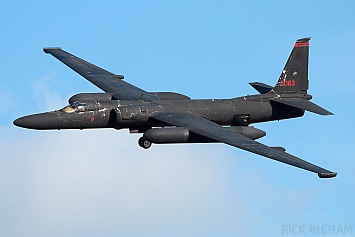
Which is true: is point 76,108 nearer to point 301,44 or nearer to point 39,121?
point 39,121

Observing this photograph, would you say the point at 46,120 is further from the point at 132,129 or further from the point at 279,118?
the point at 279,118

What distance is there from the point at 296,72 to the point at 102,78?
1437 centimetres

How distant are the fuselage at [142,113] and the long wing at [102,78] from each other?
106 inches

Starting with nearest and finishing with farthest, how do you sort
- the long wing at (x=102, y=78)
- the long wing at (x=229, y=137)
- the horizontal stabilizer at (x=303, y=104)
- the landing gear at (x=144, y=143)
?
the long wing at (x=229, y=137) < the landing gear at (x=144, y=143) < the horizontal stabilizer at (x=303, y=104) < the long wing at (x=102, y=78)

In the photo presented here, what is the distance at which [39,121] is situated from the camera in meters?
61.0

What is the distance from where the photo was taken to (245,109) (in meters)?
65.2

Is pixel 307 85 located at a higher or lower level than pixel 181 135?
higher

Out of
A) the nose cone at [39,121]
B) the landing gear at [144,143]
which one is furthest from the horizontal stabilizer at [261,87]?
the nose cone at [39,121]

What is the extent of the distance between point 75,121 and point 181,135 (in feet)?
25.7

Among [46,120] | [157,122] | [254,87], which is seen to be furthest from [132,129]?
[254,87]

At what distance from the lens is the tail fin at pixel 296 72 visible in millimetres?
67562

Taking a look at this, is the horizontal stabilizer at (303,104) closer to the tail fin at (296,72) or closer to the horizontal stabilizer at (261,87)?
the tail fin at (296,72)

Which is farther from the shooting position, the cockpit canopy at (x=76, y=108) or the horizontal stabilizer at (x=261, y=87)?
the horizontal stabilizer at (x=261, y=87)

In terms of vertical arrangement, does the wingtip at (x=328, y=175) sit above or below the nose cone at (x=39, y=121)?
below
